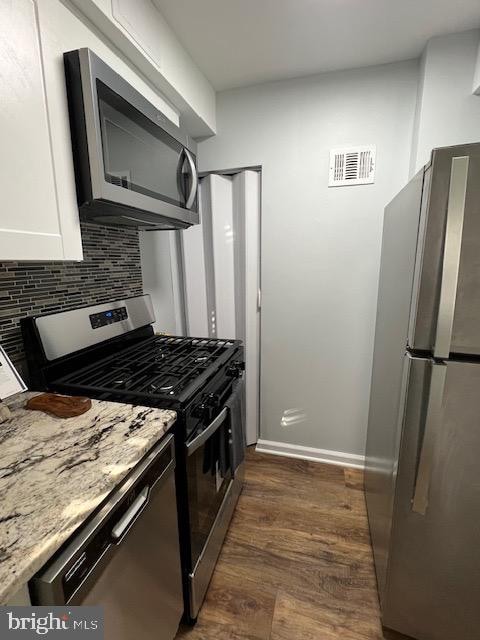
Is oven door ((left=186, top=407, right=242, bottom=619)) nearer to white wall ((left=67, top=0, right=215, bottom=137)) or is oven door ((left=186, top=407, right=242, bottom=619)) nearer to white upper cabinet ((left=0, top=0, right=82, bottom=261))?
white upper cabinet ((left=0, top=0, right=82, bottom=261))

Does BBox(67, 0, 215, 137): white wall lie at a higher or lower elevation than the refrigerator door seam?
higher

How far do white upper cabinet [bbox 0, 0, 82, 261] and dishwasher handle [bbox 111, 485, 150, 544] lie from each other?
70cm

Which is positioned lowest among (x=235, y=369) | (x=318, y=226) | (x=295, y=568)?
(x=295, y=568)

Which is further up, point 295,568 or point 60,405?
point 60,405

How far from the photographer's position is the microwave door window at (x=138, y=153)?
92 cm

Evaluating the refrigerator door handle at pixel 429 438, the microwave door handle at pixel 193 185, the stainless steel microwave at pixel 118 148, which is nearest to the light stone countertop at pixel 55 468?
the stainless steel microwave at pixel 118 148

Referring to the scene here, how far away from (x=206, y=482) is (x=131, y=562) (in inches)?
18.5

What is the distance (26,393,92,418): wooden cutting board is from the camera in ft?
3.07

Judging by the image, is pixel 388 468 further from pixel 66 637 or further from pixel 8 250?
pixel 8 250

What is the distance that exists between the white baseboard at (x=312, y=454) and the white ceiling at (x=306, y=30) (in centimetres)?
235

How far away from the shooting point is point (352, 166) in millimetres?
1712

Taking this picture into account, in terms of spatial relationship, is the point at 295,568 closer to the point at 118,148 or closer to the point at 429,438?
the point at 429,438

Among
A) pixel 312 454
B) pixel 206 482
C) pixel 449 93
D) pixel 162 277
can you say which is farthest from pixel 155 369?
pixel 449 93

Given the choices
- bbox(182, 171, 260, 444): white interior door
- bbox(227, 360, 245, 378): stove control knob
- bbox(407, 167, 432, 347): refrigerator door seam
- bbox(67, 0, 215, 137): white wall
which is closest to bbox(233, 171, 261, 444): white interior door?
bbox(182, 171, 260, 444): white interior door
